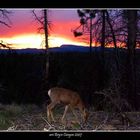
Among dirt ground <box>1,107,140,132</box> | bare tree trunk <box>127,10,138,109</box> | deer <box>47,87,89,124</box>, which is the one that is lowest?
dirt ground <box>1,107,140,132</box>

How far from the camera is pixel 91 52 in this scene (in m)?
6.80

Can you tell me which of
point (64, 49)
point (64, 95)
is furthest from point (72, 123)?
point (64, 49)

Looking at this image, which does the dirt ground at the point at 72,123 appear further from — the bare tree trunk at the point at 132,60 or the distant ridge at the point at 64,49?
the distant ridge at the point at 64,49

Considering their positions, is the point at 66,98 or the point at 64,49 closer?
the point at 64,49

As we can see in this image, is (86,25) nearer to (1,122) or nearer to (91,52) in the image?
(91,52)

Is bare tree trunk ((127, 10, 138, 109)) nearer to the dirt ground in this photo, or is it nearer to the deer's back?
the dirt ground

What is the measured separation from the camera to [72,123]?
267 inches

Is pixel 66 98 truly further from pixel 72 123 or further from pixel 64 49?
pixel 64 49

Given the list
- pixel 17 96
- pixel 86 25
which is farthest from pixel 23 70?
pixel 86 25

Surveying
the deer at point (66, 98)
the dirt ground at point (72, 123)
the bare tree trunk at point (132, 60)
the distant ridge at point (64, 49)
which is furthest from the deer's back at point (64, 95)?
the bare tree trunk at point (132, 60)

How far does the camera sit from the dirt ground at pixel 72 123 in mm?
6598

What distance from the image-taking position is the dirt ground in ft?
21.6

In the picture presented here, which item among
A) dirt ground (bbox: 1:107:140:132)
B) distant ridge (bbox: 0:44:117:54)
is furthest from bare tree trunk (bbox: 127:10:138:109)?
distant ridge (bbox: 0:44:117:54)
